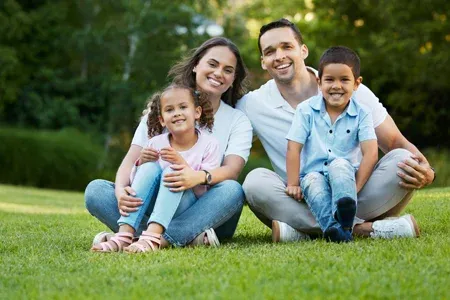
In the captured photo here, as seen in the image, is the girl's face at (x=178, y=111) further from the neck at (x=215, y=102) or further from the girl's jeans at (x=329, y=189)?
the girl's jeans at (x=329, y=189)

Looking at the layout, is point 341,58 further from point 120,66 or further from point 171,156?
point 120,66

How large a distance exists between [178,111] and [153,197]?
1.83ft

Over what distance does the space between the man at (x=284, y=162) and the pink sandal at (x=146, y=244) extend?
0.71 metres

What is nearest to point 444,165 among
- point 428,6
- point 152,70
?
point 428,6

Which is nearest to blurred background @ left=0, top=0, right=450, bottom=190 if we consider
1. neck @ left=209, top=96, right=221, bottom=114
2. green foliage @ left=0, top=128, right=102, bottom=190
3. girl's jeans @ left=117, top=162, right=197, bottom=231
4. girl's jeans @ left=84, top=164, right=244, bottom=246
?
green foliage @ left=0, top=128, right=102, bottom=190

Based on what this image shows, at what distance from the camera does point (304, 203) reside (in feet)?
16.5

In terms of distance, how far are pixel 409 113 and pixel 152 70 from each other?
22.8 ft

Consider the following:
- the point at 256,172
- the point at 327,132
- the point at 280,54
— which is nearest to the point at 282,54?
the point at 280,54

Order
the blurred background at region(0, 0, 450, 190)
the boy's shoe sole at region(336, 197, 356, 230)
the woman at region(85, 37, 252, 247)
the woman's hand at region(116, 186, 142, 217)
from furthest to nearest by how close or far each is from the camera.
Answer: the blurred background at region(0, 0, 450, 190) < the woman at region(85, 37, 252, 247) < the woman's hand at region(116, 186, 142, 217) < the boy's shoe sole at region(336, 197, 356, 230)

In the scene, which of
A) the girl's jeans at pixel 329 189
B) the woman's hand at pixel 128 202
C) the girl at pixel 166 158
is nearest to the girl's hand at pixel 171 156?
the girl at pixel 166 158

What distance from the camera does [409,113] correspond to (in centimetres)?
2080

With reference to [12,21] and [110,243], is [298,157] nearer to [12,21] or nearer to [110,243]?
[110,243]

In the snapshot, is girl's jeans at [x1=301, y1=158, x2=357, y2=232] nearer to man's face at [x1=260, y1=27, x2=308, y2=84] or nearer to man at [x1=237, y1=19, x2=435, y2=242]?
man at [x1=237, y1=19, x2=435, y2=242]

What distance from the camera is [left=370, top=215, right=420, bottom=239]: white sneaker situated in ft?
15.8
